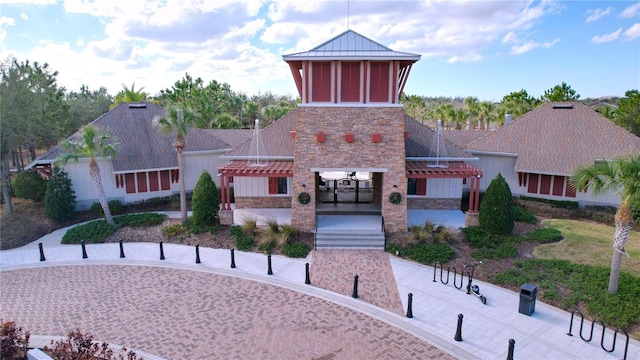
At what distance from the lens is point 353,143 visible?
18047 mm

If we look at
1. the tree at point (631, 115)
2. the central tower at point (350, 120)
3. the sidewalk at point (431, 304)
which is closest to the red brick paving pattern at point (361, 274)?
the sidewalk at point (431, 304)

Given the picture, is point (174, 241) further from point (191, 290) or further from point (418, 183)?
point (418, 183)

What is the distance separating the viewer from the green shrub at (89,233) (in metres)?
18.4

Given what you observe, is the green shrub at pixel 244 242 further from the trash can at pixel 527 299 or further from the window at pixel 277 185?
the trash can at pixel 527 299

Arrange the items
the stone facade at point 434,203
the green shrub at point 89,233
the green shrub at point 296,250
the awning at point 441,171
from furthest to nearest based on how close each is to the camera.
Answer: the stone facade at point 434,203 → the awning at point 441,171 → the green shrub at point 89,233 → the green shrub at point 296,250

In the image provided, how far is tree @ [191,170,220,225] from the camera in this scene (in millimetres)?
18781

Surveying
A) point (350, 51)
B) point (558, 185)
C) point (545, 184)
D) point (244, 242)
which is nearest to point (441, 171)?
point (350, 51)

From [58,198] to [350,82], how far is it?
1586 centimetres

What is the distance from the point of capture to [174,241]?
59.8 feet

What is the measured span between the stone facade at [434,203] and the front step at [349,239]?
532cm

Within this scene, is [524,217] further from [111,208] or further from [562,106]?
[111,208]

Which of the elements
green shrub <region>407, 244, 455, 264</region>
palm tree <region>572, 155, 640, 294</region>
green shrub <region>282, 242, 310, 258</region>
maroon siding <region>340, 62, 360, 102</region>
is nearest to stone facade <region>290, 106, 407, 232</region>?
maroon siding <region>340, 62, 360, 102</region>

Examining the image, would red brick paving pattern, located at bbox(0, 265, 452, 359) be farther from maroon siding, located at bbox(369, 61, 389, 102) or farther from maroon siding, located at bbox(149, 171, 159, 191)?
maroon siding, located at bbox(369, 61, 389, 102)

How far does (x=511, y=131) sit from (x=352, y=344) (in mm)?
19627
